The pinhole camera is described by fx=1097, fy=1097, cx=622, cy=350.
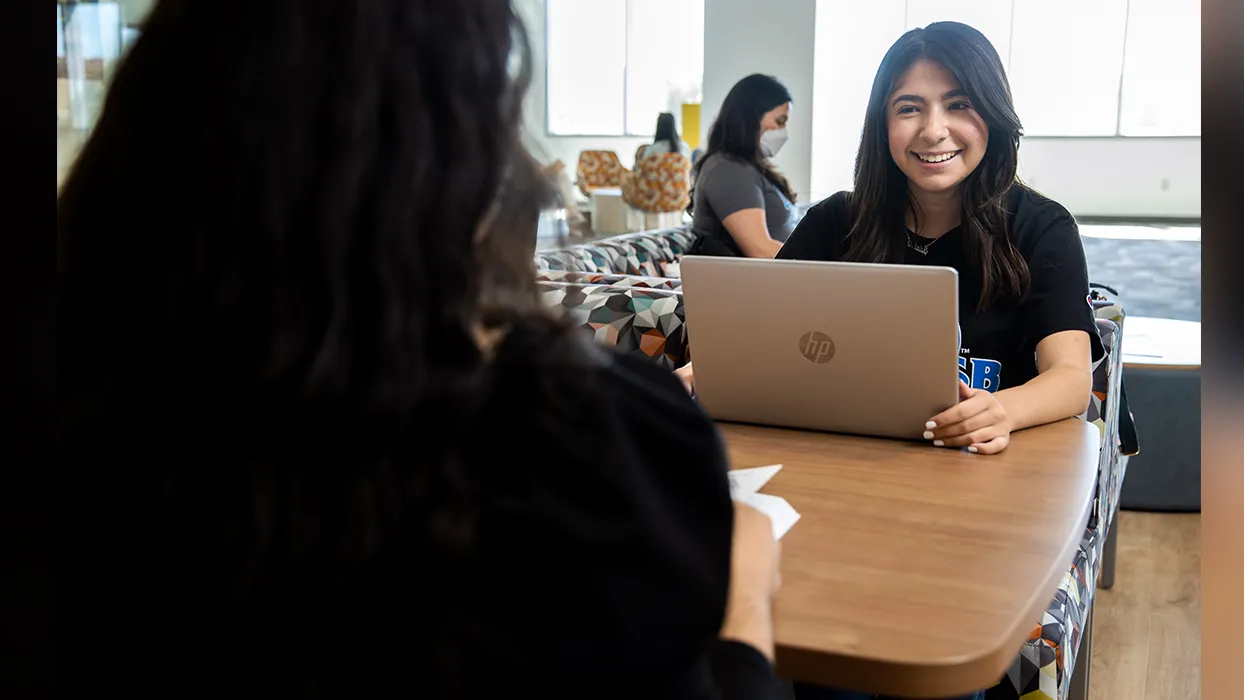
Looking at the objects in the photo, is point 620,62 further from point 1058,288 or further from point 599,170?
point 1058,288

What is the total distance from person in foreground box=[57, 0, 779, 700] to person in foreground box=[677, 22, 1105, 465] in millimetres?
1122

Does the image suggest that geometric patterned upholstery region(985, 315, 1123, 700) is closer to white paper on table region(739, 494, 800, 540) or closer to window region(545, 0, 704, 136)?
white paper on table region(739, 494, 800, 540)

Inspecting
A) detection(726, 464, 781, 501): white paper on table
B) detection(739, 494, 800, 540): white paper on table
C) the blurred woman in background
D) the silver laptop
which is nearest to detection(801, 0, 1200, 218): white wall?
the blurred woman in background

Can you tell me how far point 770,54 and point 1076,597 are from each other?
21.0 feet

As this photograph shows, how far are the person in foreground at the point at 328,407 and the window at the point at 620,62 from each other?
11.2 m

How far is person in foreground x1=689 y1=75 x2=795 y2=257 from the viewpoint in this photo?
12.7 feet

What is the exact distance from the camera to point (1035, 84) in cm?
1044

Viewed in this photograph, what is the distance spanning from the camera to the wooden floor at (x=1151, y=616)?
2.18 m

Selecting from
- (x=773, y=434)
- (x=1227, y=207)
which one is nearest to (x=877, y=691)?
(x=1227, y=207)

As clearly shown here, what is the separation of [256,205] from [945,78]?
1.54 meters

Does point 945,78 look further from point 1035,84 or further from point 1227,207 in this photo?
point 1035,84

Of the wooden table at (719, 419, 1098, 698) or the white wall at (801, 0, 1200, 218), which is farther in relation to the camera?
the white wall at (801, 0, 1200, 218)

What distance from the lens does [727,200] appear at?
12.7 ft

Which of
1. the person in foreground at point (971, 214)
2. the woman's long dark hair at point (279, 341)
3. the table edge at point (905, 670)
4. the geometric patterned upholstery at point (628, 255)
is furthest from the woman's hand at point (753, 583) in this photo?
the geometric patterned upholstery at point (628, 255)
